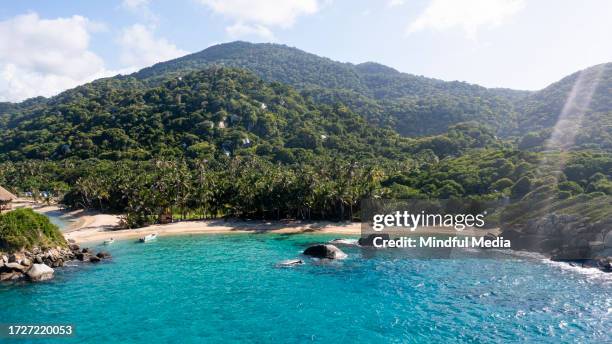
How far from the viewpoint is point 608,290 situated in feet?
137

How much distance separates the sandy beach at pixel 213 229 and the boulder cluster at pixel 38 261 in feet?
53.3

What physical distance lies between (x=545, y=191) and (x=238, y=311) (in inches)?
2685

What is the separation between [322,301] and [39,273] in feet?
117

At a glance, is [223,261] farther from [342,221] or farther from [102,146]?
[102,146]

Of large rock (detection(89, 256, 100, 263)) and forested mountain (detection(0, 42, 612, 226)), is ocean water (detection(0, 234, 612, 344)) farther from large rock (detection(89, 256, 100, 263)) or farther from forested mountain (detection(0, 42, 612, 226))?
forested mountain (detection(0, 42, 612, 226))

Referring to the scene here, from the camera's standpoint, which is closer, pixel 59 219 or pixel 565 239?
pixel 565 239

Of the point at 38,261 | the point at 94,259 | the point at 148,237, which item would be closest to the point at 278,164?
the point at 148,237

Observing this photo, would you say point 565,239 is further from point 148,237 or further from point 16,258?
point 16,258

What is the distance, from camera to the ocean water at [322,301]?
33281 mm

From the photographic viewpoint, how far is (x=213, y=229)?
84250 mm

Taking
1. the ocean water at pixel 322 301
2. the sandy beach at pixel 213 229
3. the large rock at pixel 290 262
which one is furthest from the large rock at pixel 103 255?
the large rock at pixel 290 262

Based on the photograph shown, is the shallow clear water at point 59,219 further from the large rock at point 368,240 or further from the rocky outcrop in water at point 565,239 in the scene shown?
the rocky outcrop in water at point 565,239

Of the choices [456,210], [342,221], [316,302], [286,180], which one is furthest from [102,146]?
[316,302]

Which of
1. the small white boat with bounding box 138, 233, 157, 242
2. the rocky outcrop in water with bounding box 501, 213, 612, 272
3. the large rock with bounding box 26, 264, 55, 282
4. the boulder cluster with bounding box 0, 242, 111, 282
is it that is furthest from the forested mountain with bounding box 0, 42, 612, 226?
the large rock with bounding box 26, 264, 55, 282
